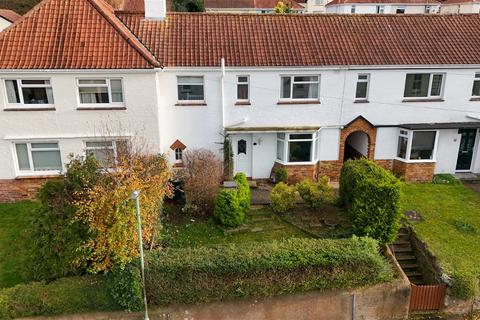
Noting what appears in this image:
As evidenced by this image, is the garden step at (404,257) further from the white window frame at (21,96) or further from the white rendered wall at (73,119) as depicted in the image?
the white window frame at (21,96)

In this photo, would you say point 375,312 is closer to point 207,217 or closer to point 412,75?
point 207,217

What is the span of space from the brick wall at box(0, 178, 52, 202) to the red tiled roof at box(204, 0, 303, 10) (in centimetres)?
4576

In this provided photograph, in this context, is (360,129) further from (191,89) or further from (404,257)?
(191,89)

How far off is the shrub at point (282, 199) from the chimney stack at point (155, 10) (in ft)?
33.9

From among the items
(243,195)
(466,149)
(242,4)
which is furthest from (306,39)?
(242,4)

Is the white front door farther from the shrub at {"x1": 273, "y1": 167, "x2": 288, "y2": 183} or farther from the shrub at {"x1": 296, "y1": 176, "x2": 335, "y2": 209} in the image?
the shrub at {"x1": 296, "y1": 176, "x2": 335, "y2": 209}

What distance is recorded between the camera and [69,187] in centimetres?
1112

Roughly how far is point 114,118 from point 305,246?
962 centimetres

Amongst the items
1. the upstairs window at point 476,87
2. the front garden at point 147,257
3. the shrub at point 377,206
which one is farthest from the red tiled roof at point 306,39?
the front garden at point 147,257

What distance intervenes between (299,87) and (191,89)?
16.6 feet

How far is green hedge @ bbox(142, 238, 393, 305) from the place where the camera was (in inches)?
398

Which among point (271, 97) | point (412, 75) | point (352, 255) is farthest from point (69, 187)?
point (412, 75)

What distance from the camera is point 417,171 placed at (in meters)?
18.4

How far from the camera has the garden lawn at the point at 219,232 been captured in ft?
41.9
